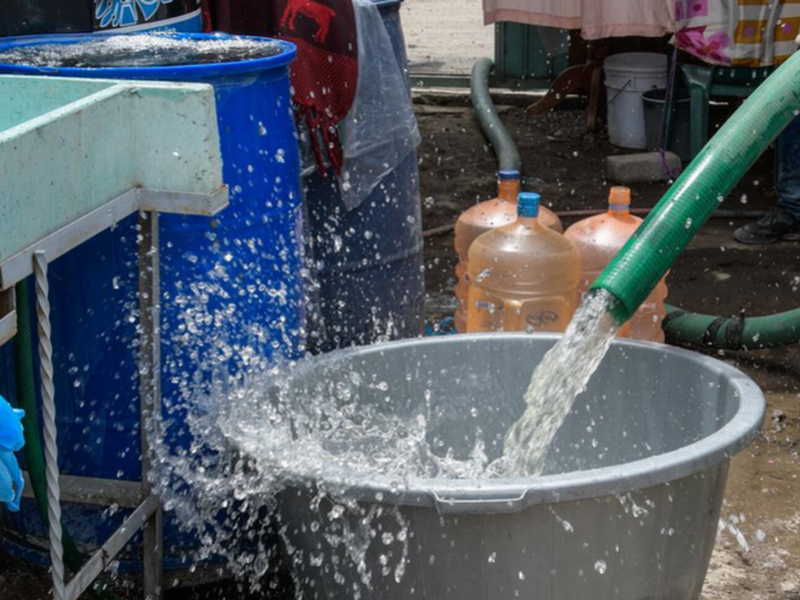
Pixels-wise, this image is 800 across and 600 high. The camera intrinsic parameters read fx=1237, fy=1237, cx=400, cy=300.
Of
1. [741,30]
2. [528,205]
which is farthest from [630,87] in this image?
[528,205]

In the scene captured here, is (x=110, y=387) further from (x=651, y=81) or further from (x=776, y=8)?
(x=651, y=81)

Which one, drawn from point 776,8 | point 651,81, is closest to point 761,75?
point 776,8

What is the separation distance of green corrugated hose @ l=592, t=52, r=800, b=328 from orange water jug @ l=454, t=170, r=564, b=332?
142cm

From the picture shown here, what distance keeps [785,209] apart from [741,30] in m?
1.02

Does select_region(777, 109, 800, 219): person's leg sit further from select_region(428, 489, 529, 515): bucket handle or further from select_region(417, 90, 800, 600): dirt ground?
select_region(428, 489, 529, 515): bucket handle

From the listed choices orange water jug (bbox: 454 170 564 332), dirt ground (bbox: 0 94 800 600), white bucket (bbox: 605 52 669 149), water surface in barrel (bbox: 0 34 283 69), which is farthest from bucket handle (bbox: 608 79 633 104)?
water surface in barrel (bbox: 0 34 283 69)

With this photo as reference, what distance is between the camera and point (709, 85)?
20.4ft

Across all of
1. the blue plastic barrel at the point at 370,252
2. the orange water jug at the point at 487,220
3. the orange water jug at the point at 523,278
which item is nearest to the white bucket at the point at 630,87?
the orange water jug at the point at 487,220

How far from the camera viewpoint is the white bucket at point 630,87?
6.79m

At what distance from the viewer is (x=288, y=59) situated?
8.93 feet

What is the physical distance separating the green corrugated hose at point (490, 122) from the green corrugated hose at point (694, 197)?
123 inches

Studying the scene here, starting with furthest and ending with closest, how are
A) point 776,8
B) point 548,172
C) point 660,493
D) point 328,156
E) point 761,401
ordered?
point 548,172, point 776,8, point 328,156, point 761,401, point 660,493

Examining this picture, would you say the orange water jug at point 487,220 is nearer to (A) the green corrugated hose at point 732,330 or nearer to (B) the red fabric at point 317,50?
(A) the green corrugated hose at point 732,330

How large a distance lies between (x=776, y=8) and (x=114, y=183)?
4.42m
